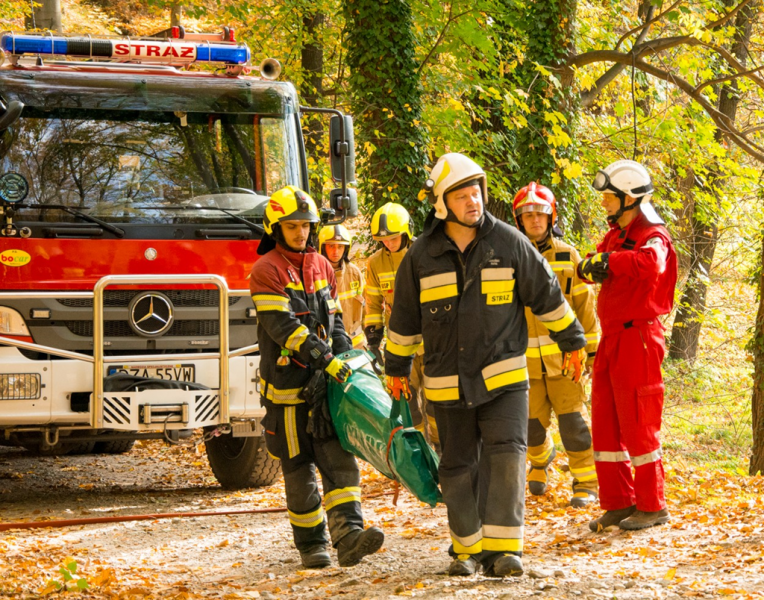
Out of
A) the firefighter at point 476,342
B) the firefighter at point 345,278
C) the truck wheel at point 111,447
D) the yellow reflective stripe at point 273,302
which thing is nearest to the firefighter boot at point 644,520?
the firefighter at point 476,342

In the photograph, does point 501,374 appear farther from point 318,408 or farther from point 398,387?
point 318,408

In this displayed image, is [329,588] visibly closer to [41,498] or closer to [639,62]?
[41,498]

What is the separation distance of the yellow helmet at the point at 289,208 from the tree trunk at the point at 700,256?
11211 millimetres

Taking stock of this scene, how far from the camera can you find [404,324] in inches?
191

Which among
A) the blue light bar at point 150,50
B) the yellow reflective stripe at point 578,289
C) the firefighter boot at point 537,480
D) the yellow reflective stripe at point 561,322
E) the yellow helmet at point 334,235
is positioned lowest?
the firefighter boot at point 537,480

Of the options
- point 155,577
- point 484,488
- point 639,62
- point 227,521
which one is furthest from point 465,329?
point 639,62

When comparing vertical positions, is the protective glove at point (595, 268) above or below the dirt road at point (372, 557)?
above

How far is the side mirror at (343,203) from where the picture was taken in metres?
7.67

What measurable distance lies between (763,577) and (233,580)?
2.68 meters

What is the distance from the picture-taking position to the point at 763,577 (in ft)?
14.2

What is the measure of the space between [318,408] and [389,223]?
3008 millimetres

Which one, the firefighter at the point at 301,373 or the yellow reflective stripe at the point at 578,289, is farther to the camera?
the yellow reflective stripe at the point at 578,289

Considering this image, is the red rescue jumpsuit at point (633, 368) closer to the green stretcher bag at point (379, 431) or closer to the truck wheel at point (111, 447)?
the green stretcher bag at point (379, 431)

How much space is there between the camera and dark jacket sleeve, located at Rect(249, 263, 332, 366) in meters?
5.18
